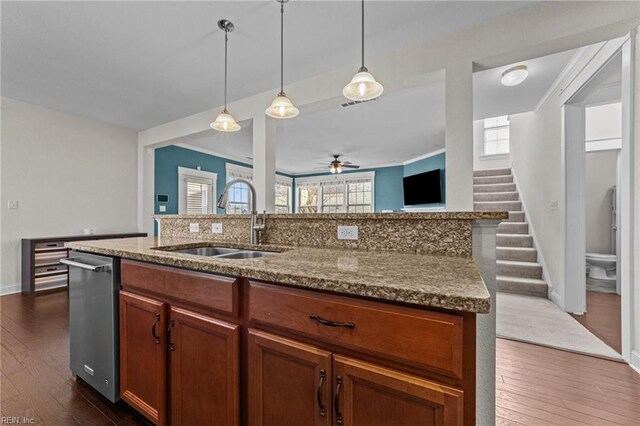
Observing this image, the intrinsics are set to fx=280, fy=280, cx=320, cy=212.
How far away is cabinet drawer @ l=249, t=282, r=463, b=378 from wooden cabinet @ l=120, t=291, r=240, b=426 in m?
0.27

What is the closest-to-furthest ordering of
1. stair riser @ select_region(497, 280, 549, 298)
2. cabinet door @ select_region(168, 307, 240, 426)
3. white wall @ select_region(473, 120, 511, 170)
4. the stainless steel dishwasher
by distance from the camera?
cabinet door @ select_region(168, 307, 240, 426)
the stainless steel dishwasher
stair riser @ select_region(497, 280, 549, 298)
white wall @ select_region(473, 120, 511, 170)

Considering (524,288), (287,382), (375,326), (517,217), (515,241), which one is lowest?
(524,288)

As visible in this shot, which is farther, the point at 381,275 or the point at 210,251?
the point at 210,251

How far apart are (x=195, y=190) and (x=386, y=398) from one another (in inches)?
236

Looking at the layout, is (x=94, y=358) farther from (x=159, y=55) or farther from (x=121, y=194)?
(x=121, y=194)

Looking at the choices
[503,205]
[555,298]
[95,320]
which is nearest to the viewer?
[95,320]

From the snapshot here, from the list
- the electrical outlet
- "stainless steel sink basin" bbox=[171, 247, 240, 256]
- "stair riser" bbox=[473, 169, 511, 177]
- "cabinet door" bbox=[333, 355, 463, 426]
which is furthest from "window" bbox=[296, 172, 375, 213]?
"cabinet door" bbox=[333, 355, 463, 426]

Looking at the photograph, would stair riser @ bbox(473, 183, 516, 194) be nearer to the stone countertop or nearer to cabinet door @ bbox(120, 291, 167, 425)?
the stone countertop

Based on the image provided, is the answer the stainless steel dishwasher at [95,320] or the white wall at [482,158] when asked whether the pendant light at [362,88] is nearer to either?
the stainless steel dishwasher at [95,320]

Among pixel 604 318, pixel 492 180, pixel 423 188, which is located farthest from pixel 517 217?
pixel 423 188

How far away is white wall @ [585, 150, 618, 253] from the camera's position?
15.9 feet

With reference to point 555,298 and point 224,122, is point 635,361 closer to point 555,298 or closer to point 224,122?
point 555,298

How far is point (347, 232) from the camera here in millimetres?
1637

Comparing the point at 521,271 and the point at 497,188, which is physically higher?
the point at 497,188
